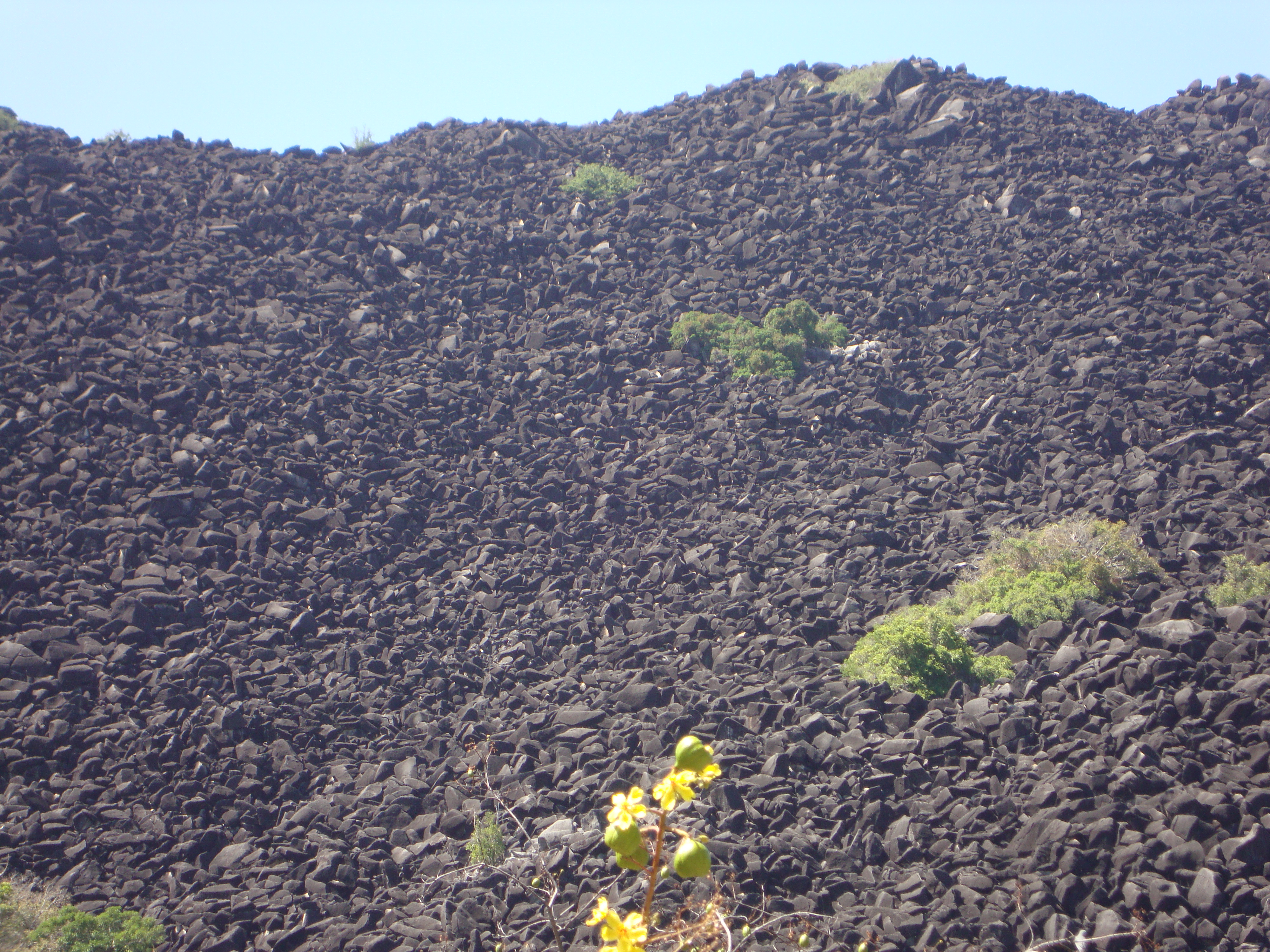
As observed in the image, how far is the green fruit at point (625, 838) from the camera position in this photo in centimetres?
230

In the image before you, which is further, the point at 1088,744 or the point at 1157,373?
the point at 1157,373

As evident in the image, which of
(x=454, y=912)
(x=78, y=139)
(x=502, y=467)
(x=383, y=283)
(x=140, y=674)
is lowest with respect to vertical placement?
(x=454, y=912)

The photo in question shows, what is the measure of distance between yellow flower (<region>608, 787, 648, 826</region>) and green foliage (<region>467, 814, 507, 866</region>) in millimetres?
4942

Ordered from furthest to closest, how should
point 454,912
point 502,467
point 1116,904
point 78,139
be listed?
1. point 78,139
2. point 502,467
3. point 454,912
4. point 1116,904

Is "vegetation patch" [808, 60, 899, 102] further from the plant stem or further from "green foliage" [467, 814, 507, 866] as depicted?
the plant stem

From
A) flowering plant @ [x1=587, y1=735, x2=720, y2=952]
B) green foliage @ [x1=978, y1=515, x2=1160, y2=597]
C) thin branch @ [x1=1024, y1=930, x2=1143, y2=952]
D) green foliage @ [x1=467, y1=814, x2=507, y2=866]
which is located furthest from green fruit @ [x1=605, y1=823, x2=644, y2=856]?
green foliage @ [x1=978, y1=515, x2=1160, y2=597]

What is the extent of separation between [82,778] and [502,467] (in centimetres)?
622

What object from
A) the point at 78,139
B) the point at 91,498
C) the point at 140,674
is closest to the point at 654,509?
the point at 140,674

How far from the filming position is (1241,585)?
8258mm

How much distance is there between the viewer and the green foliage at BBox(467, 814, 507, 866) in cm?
698

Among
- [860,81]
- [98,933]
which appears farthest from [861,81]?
[98,933]

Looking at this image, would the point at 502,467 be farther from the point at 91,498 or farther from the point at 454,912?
the point at 454,912

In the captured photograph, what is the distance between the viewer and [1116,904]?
17.9ft

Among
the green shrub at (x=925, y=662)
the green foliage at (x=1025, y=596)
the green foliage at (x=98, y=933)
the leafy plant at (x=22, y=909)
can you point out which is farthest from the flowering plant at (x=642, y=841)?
the green foliage at (x=1025, y=596)
